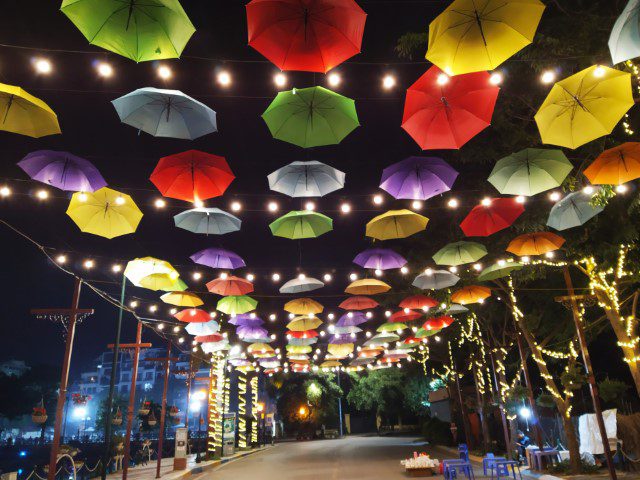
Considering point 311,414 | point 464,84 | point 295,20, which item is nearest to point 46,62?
point 295,20

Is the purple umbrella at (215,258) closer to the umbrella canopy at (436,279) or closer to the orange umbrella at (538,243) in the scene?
the umbrella canopy at (436,279)

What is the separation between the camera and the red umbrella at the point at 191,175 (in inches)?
314

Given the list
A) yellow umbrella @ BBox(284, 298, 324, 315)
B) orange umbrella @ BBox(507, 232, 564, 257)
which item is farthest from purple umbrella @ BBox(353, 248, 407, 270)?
yellow umbrella @ BBox(284, 298, 324, 315)

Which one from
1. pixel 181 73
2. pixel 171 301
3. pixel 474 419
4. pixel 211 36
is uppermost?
pixel 211 36

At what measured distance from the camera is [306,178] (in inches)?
345

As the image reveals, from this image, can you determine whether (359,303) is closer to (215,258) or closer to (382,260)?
(382,260)

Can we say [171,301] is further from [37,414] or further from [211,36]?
[211,36]

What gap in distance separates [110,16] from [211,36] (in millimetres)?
3073

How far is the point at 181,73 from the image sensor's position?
7539mm

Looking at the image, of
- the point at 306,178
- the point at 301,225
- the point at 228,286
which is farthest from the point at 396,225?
the point at 228,286

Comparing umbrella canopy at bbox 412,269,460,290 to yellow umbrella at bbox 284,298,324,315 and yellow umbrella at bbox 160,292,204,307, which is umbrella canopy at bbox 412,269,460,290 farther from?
yellow umbrella at bbox 160,292,204,307

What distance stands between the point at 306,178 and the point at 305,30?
3.85 metres

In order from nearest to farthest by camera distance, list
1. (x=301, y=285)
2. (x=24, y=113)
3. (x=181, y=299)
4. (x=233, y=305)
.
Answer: (x=24, y=113) < (x=301, y=285) < (x=181, y=299) < (x=233, y=305)

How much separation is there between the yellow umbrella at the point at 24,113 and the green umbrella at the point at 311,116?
2.92 meters
